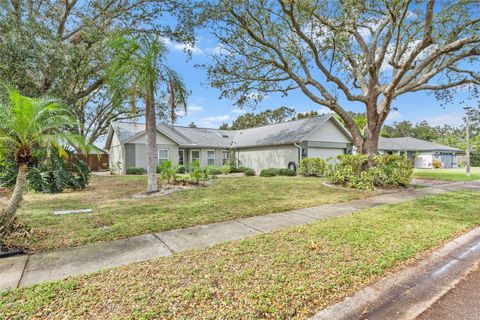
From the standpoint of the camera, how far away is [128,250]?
164 inches

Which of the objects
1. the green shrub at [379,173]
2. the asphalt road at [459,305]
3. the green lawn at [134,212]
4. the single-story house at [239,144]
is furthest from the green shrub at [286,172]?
the asphalt road at [459,305]

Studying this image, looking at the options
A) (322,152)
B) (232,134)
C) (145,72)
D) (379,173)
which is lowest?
(379,173)

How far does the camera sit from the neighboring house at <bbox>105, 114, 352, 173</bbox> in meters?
19.8

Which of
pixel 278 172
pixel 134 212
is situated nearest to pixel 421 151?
pixel 278 172

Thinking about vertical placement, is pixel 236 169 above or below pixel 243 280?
above

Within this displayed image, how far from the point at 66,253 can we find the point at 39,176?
8905 millimetres

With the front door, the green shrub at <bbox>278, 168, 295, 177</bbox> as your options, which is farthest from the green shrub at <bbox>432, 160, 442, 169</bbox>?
the front door

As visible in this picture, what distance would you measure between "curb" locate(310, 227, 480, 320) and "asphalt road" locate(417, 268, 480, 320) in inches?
2.2

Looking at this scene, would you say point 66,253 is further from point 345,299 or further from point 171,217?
point 345,299

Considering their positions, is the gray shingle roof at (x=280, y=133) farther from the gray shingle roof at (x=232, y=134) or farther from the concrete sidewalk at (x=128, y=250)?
the concrete sidewalk at (x=128, y=250)

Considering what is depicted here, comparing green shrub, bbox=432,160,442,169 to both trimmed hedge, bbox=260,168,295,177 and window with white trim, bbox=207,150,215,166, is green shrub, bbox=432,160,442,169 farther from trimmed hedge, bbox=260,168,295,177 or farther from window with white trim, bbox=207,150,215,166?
window with white trim, bbox=207,150,215,166

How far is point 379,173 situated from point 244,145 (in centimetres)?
1371

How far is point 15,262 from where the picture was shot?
374cm

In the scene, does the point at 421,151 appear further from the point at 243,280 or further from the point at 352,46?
the point at 243,280
